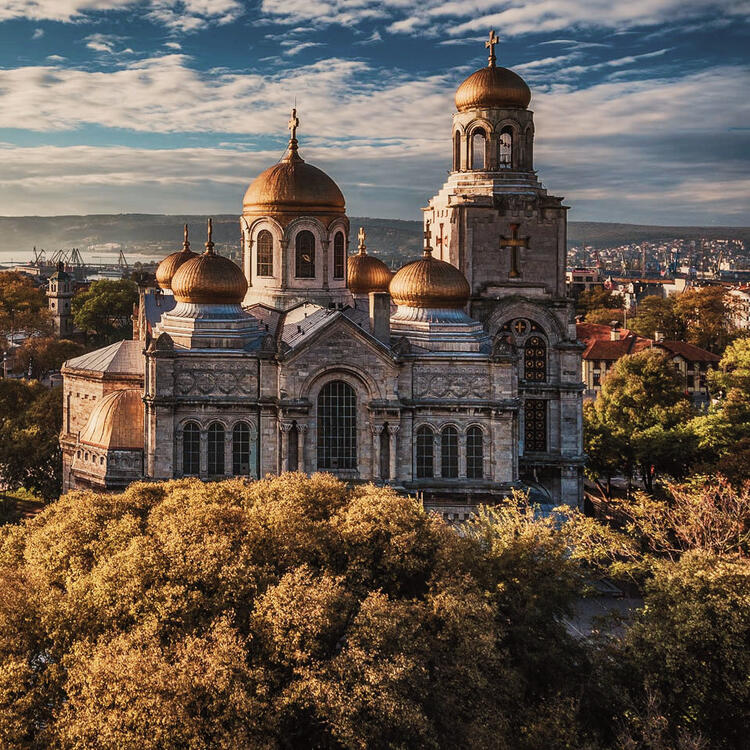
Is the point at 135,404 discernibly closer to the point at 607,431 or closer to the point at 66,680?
the point at 66,680

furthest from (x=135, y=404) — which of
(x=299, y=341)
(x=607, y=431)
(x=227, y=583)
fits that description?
(x=607, y=431)

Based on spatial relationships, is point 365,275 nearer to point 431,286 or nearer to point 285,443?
point 431,286

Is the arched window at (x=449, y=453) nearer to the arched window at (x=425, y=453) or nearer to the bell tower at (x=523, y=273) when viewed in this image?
the arched window at (x=425, y=453)

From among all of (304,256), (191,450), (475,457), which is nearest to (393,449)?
(475,457)

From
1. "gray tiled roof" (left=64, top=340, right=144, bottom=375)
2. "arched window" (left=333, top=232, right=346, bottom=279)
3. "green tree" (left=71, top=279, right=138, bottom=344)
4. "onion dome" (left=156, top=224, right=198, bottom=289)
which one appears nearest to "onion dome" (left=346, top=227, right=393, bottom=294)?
"arched window" (left=333, top=232, right=346, bottom=279)

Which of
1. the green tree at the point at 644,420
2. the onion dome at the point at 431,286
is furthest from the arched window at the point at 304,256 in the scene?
the green tree at the point at 644,420

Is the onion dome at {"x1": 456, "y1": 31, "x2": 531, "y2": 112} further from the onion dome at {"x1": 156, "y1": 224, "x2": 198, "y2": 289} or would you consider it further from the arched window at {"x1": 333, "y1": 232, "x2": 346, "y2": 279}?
the onion dome at {"x1": 156, "y1": 224, "x2": 198, "y2": 289}
